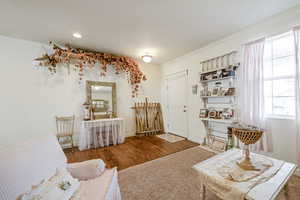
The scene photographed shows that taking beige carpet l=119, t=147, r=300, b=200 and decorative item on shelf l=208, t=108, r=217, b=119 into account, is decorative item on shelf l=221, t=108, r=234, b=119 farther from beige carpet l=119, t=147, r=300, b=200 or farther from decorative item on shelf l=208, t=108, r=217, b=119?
beige carpet l=119, t=147, r=300, b=200

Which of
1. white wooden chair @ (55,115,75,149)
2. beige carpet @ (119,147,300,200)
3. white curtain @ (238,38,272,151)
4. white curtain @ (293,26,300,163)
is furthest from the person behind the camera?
white wooden chair @ (55,115,75,149)

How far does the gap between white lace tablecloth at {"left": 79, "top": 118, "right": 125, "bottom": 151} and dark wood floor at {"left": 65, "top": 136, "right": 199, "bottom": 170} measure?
0.64ft

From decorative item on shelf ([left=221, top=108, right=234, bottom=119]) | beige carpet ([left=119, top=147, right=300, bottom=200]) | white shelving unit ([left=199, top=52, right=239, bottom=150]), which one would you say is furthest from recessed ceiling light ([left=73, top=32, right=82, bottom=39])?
decorative item on shelf ([left=221, top=108, right=234, bottom=119])

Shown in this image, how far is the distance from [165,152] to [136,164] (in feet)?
2.81

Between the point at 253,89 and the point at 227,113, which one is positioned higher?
the point at 253,89

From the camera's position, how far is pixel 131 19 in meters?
2.31

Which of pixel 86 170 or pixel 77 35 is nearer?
pixel 86 170

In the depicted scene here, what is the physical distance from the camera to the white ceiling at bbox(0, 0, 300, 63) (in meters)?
1.96

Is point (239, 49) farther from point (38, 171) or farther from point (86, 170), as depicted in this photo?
point (38, 171)

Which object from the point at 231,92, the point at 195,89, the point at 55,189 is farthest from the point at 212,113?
the point at 55,189

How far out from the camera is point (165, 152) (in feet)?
9.93

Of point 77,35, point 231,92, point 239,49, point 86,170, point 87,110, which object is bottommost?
point 86,170

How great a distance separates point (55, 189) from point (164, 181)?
4.81 ft

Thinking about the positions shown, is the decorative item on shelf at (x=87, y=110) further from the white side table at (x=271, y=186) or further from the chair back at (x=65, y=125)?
the white side table at (x=271, y=186)
